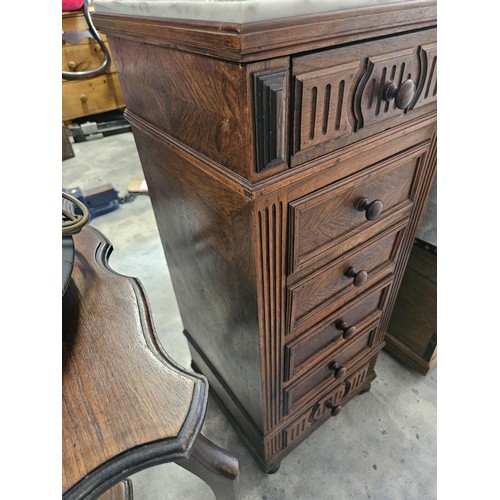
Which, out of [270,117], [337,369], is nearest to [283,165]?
[270,117]

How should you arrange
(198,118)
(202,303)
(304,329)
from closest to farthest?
(198,118) < (304,329) < (202,303)

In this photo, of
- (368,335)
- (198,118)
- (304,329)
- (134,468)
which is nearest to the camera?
(134,468)

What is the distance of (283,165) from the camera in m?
0.39

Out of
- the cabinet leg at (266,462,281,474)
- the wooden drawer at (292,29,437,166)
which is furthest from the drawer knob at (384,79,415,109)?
the cabinet leg at (266,462,281,474)

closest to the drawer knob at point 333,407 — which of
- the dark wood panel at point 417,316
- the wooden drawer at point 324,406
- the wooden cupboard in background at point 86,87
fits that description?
the wooden drawer at point 324,406

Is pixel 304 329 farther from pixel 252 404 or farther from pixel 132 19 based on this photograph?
pixel 132 19

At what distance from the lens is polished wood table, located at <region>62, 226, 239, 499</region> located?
0.30 m

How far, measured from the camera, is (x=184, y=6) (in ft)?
1.11

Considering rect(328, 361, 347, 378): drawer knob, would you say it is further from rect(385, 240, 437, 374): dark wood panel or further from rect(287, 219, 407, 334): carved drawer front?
rect(385, 240, 437, 374): dark wood panel

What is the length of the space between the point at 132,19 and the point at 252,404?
2.35ft

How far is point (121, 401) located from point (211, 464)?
14cm

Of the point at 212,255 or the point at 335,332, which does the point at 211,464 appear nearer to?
the point at 212,255

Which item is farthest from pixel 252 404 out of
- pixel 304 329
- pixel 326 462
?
pixel 326 462
